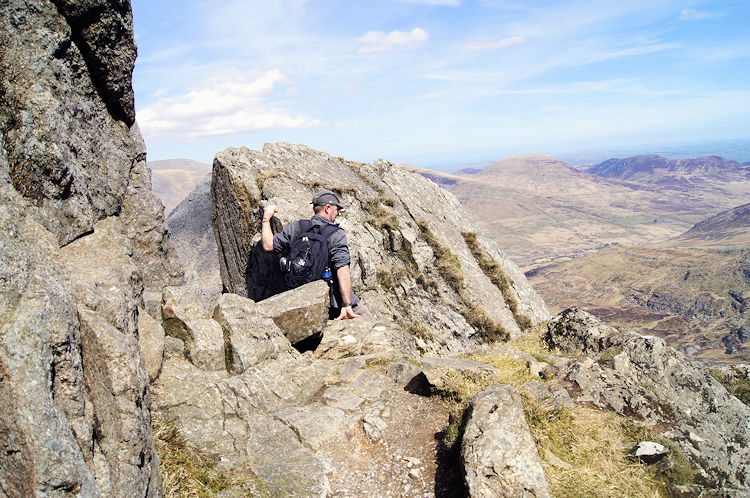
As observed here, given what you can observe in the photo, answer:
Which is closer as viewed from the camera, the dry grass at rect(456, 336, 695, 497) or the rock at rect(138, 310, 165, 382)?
the dry grass at rect(456, 336, 695, 497)

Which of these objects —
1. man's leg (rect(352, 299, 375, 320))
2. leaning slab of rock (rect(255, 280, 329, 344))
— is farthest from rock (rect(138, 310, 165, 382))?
man's leg (rect(352, 299, 375, 320))

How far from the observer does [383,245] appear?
21641 millimetres

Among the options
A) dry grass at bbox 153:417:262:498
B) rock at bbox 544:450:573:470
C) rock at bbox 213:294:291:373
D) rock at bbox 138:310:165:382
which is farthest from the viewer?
rock at bbox 213:294:291:373

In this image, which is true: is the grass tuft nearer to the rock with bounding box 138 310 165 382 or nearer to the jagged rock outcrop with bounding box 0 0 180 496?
the jagged rock outcrop with bounding box 0 0 180 496

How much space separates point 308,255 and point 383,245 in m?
8.06

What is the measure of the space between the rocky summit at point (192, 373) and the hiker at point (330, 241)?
2.98ft

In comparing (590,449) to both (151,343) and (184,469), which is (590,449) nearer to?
(184,469)

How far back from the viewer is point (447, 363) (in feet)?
41.1

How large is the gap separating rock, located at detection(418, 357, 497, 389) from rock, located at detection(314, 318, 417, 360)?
2141 millimetres

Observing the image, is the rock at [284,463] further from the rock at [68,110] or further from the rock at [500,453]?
the rock at [68,110]

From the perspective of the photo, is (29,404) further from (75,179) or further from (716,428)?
(716,428)

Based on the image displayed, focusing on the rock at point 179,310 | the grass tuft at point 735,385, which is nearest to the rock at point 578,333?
the grass tuft at point 735,385

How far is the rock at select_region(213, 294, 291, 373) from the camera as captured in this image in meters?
10.5

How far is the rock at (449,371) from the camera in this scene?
10.8 meters
